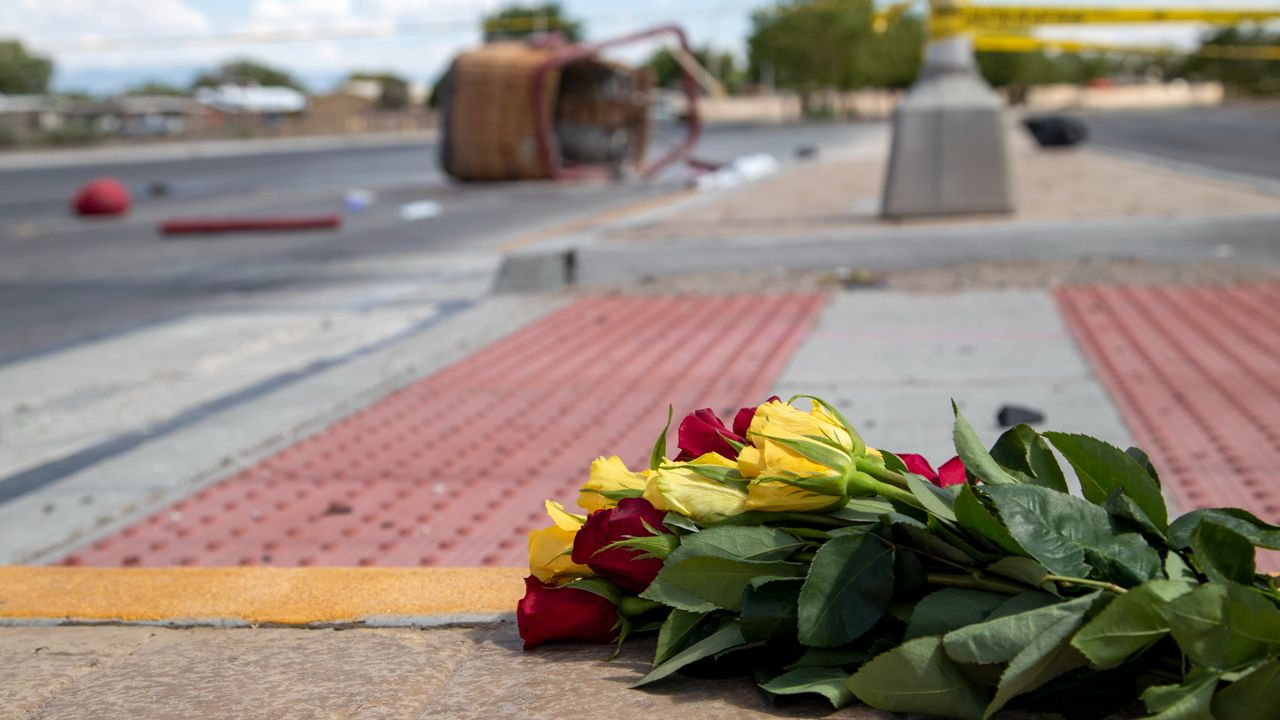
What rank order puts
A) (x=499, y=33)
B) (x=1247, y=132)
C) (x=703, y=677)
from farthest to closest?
(x=499, y=33) → (x=1247, y=132) → (x=703, y=677)

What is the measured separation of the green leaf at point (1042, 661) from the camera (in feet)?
6.49

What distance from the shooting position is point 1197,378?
5.67 meters

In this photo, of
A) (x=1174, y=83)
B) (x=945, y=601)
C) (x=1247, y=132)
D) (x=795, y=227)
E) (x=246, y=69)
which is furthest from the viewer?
(x=246, y=69)

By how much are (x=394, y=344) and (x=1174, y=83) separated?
14685 cm

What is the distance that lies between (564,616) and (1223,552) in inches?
45.6

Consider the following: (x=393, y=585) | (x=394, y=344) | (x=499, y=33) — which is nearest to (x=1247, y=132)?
(x=394, y=344)

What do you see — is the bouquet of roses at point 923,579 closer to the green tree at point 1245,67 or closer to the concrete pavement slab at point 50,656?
the concrete pavement slab at point 50,656

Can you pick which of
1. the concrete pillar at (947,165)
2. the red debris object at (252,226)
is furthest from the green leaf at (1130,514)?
the red debris object at (252,226)

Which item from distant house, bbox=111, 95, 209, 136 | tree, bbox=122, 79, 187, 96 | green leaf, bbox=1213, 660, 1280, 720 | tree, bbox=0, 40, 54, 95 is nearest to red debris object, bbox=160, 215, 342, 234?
green leaf, bbox=1213, 660, 1280, 720

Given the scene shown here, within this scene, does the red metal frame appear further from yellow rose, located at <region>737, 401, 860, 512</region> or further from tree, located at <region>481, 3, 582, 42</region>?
tree, located at <region>481, 3, 582, 42</region>

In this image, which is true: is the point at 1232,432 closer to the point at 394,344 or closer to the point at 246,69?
the point at 394,344

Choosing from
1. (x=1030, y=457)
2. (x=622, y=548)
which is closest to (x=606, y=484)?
(x=622, y=548)

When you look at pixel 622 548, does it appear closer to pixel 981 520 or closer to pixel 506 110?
pixel 981 520

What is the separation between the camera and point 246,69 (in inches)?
7323
